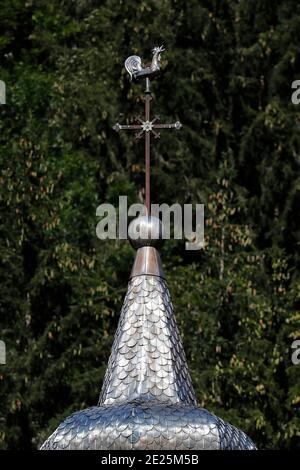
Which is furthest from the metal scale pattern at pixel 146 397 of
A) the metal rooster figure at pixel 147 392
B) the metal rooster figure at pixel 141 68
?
the metal rooster figure at pixel 141 68

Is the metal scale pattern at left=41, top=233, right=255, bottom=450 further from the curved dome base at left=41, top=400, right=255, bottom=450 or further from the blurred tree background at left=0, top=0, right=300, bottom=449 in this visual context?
the blurred tree background at left=0, top=0, right=300, bottom=449

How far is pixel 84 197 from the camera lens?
83.7 feet

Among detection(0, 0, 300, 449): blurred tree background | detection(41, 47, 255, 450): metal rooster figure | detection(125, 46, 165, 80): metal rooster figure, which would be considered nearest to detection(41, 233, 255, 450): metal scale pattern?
detection(41, 47, 255, 450): metal rooster figure

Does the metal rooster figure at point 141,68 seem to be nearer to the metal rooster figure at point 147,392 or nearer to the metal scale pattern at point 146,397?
the metal rooster figure at point 147,392

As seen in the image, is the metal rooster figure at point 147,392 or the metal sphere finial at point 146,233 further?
the metal sphere finial at point 146,233

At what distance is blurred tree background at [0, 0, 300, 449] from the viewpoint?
23.9 m

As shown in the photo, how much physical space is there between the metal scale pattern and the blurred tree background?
10167 millimetres

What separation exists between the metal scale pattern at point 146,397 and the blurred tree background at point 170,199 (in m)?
10.2

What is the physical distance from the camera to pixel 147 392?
12.4 metres

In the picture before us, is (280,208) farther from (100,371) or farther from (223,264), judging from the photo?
(100,371)

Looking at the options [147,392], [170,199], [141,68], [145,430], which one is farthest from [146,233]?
[170,199]

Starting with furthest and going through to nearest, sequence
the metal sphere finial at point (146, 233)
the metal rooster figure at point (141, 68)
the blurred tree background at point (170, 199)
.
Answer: the blurred tree background at point (170, 199), the metal rooster figure at point (141, 68), the metal sphere finial at point (146, 233)

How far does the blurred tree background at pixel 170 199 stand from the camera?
939 inches
